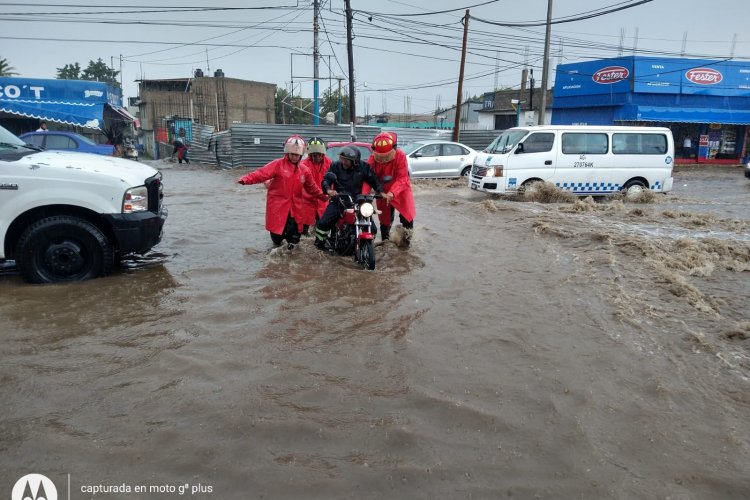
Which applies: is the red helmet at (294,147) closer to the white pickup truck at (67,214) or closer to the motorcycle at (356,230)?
the motorcycle at (356,230)

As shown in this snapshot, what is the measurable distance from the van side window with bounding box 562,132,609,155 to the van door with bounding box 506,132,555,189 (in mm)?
366

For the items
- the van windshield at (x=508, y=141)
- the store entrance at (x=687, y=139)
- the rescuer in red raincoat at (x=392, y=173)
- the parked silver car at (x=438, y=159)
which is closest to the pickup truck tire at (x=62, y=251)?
the rescuer in red raincoat at (x=392, y=173)

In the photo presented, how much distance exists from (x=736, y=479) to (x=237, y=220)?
27.7 feet

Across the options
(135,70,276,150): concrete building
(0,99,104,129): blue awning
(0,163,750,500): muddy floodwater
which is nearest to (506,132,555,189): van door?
(0,163,750,500): muddy floodwater

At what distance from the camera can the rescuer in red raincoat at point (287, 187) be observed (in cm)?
662

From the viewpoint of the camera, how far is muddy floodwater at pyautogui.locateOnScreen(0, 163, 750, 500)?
97.6 inches

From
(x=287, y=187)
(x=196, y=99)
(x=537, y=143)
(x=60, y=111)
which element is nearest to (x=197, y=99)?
(x=196, y=99)

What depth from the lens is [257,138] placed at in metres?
21.4

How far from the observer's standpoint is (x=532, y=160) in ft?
39.4

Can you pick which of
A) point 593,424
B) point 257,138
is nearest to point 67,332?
point 593,424

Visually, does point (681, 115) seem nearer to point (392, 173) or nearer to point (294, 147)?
point (392, 173)

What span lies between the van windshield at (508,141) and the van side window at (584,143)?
0.99 meters

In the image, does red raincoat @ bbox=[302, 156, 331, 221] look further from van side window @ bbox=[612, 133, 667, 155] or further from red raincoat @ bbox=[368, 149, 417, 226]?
van side window @ bbox=[612, 133, 667, 155]

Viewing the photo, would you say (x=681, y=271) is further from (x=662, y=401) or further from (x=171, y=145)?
(x=171, y=145)
